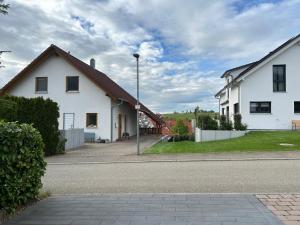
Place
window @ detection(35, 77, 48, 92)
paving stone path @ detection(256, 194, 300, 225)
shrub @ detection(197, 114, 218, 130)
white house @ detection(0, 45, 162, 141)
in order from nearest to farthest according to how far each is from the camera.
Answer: paving stone path @ detection(256, 194, 300, 225)
shrub @ detection(197, 114, 218, 130)
white house @ detection(0, 45, 162, 141)
window @ detection(35, 77, 48, 92)

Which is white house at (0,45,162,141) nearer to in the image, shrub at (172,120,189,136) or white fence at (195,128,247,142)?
shrub at (172,120,189,136)

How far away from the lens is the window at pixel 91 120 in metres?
32.9

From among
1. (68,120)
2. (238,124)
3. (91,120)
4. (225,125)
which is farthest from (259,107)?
(68,120)

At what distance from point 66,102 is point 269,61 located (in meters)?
16.4

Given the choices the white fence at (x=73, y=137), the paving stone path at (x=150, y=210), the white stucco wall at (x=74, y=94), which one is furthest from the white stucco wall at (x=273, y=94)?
the paving stone path at (x=150, y=210)

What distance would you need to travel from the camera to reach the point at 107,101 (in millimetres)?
32562

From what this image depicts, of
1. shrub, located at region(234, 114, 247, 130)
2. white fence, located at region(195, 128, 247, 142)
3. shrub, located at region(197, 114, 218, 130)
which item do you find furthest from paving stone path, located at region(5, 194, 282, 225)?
shrub, located at region(234, 114, 247, 130)

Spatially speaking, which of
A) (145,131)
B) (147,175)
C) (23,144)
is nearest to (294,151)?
(147,175)

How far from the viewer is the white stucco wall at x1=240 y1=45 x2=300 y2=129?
109 feet

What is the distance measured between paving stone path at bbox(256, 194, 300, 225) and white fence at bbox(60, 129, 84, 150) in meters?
17.3

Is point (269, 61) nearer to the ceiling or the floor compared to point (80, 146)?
nearer to the ceiling

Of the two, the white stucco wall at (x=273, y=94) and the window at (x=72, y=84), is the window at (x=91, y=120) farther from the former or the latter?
the white stucco wall at (x=273, y=94)

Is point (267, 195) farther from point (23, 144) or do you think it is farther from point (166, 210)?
point (23, 144)

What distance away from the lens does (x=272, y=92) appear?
33562 millimetres
